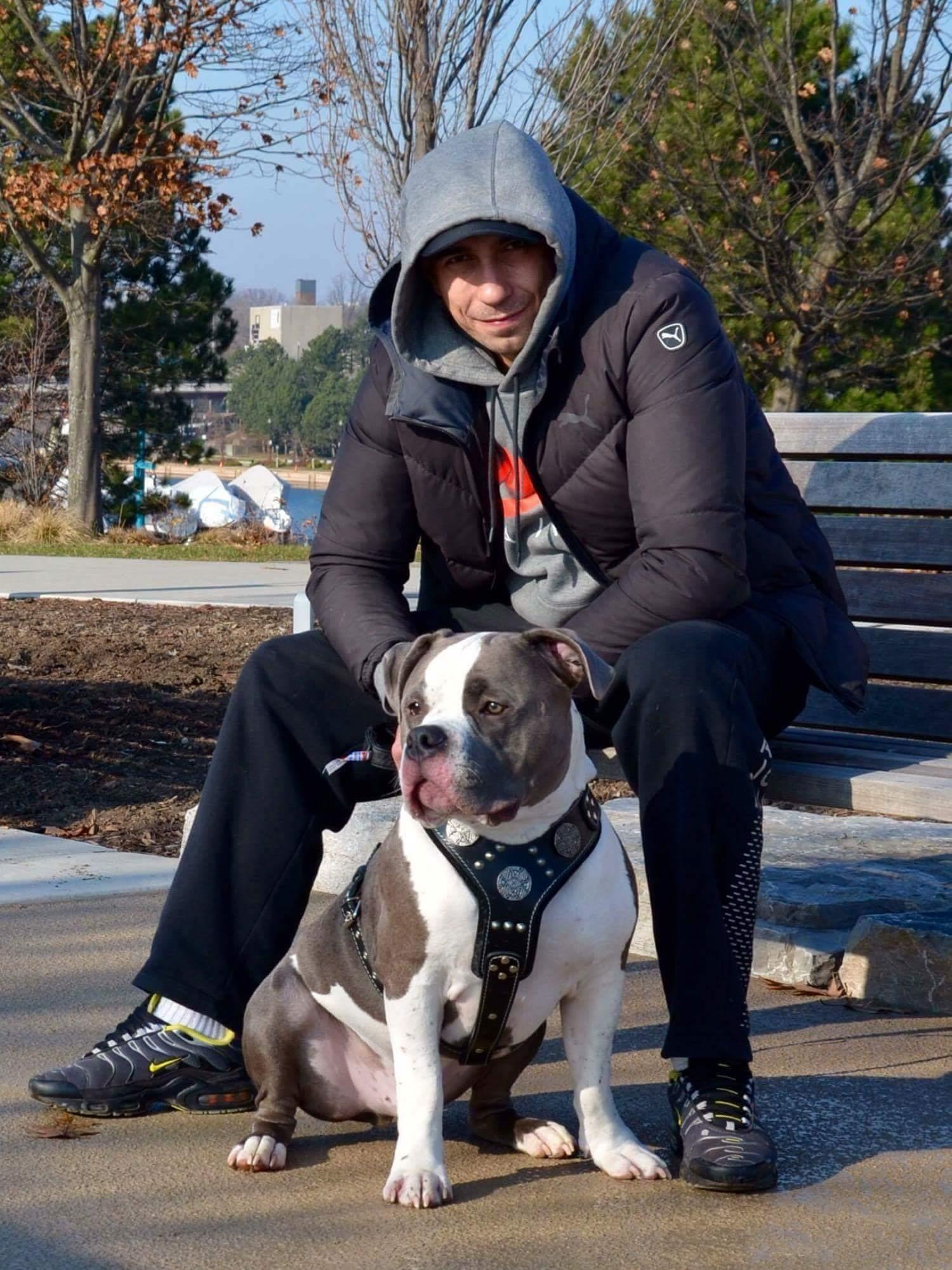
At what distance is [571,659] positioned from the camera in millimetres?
2639

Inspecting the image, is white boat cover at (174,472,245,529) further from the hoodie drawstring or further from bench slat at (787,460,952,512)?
the hoodie drawstring

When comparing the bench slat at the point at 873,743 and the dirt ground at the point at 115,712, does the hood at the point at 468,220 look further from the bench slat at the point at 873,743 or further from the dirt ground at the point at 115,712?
the dirt ground at the point at 115,712

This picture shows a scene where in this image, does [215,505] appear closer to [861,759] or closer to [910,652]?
[910,652]

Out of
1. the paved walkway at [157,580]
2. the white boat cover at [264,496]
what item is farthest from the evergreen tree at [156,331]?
the paved walkway at [157,580]

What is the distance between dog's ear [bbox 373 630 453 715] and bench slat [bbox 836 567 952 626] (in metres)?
1.71

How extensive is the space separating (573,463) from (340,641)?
23.2 inches

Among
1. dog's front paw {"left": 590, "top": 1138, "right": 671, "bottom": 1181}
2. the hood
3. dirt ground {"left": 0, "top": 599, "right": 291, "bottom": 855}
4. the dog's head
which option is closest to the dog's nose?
the dog's head

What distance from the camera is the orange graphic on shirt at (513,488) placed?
3.24m

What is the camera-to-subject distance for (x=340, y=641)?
3162 millimetres

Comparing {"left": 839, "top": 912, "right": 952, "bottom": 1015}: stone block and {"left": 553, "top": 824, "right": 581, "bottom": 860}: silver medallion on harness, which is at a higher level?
{"left": 553, "top": 824, "right": 581, "bottom": 860}: silver medallion on harness

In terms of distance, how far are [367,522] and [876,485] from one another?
5.36ft

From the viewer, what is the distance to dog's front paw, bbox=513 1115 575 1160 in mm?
2701

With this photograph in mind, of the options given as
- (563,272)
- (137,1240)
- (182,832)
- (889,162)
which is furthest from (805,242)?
(137,1240)

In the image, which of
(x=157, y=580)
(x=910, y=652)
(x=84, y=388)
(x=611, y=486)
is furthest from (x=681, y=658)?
(x=84, y=388)
